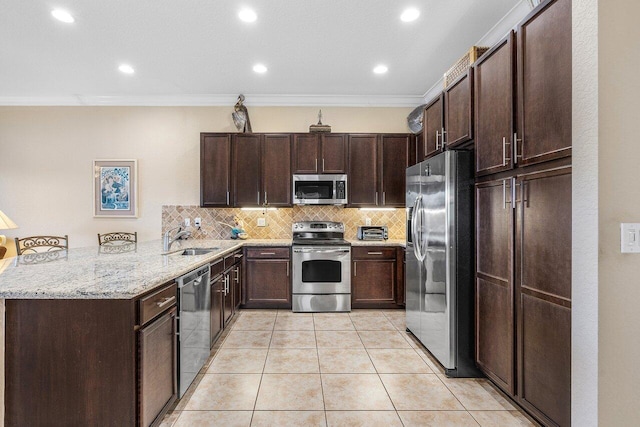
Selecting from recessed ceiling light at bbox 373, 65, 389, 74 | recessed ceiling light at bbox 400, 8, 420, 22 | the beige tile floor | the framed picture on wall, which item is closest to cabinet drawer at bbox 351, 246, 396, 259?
the beige tile floor

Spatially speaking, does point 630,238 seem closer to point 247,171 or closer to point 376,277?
point 376,277

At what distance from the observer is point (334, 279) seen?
160 inches

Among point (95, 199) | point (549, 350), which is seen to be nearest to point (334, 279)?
point (549, 350)

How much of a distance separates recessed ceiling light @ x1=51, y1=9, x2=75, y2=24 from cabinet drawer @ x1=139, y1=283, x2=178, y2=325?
8.38ft

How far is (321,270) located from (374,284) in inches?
27.9

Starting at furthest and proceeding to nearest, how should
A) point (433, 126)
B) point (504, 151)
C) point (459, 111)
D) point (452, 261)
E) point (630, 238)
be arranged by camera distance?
1. point (433, 126)
2. point (459, 111)
3. point (452, 261)
4. point (504, 151)
5. point (630, 238)

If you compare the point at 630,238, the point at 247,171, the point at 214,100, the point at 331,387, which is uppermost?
the point at 214,100

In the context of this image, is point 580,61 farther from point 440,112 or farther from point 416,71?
point 416,71

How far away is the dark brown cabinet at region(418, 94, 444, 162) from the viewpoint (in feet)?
9.60

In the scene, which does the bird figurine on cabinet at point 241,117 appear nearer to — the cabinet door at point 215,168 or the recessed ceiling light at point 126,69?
the cabinet door at point 215,168

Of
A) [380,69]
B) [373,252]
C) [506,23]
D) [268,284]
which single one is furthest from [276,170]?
[506,23]

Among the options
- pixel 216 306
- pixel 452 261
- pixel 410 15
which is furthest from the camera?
pixel 216 306

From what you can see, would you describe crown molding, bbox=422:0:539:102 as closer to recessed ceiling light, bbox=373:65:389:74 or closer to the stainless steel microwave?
recessed ceiling light, bbox=373:65:389:74

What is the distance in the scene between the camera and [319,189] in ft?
14.1
